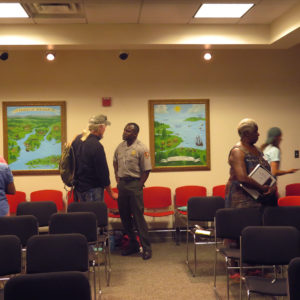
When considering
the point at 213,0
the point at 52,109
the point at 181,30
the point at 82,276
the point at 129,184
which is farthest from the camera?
the point at 52,109

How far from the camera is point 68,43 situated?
6.00 meters

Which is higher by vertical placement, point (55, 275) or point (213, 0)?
point (213, 0)

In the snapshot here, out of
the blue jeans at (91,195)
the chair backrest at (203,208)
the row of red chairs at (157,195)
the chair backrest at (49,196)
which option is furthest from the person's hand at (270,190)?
the chair backrest at (49,196)

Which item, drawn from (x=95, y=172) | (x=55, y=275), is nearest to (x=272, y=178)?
(x=95, y=172)

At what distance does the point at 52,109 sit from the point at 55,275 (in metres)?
4.83

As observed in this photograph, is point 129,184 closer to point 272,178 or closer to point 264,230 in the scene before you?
point 272,178

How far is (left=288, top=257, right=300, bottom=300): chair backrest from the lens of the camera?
2.64 m

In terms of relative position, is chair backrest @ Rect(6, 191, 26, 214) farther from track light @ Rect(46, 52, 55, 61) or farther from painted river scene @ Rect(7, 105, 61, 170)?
track light @ Rect(46, 52, 55, 61)

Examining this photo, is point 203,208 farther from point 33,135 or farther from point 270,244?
point 33,135

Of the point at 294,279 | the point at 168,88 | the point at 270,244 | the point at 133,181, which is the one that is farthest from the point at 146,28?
the point at 294,279

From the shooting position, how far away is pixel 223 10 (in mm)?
5555

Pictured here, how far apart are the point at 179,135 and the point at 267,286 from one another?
13.3 ft

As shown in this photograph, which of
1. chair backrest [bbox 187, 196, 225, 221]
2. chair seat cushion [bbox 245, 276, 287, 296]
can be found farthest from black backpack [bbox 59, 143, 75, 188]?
chair seat cushion [bbox 245, 276, 287, 296]

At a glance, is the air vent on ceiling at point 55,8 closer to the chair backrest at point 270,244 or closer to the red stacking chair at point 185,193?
the red stacking chair at point 185,193
